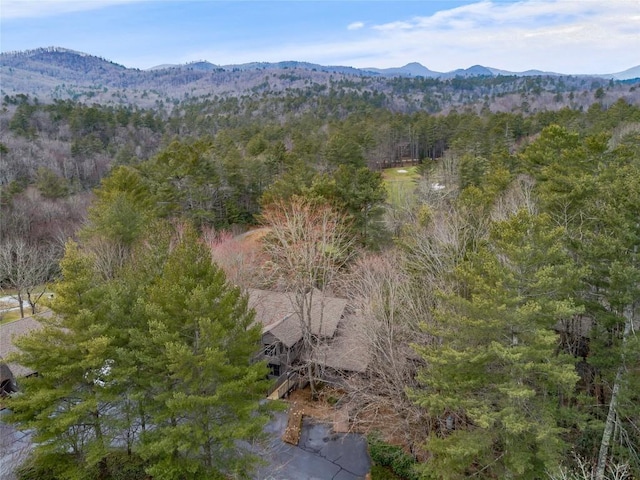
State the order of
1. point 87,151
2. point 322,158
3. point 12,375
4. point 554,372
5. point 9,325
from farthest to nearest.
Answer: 1. point 87,151
2. point 322,158
3. point 9,325
4. point 12,375
5. point 554,372

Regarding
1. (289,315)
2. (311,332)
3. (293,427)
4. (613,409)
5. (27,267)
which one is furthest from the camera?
(27,267)

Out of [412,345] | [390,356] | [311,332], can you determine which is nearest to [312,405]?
[311,332]

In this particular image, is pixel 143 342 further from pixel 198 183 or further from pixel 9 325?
pixel 198 183

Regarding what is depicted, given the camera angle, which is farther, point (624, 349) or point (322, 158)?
point (322, 158)

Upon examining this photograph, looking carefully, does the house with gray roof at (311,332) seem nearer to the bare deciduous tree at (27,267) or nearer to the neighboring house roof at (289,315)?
the neighboring house roof at (289,315)

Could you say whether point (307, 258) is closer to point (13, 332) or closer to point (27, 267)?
point (13, 332)

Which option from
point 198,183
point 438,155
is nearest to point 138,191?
point 198,183
